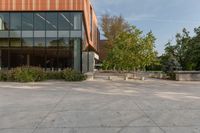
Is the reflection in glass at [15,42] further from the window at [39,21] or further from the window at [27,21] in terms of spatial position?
the window at [39,21]

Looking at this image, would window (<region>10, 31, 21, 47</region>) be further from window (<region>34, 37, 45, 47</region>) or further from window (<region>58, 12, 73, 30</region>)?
window (<region>58, 12, 73, 30</region>)

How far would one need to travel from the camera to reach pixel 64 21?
25.7 metres

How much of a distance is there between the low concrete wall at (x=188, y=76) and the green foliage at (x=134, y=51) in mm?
2675

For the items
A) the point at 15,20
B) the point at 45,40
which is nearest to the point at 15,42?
the point at 15,20

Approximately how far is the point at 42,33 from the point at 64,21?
8.12 feet

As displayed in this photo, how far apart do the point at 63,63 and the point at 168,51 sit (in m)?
12.9

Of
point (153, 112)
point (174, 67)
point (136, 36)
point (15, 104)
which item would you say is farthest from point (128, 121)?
point (174, 67)

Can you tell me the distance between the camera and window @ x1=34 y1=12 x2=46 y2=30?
84.4 feet

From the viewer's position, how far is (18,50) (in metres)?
25.8

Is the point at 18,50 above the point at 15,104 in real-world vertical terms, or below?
above

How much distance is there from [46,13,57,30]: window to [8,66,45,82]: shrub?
6.38 m

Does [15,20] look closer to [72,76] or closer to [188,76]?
[72,76]

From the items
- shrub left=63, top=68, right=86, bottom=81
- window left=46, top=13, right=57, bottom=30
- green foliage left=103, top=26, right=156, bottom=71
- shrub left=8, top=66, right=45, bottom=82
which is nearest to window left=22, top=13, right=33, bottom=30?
window left=46, top=13, right=57, bottom=30

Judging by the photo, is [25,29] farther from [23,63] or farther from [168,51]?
[168,51]
